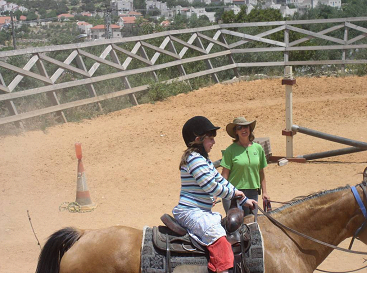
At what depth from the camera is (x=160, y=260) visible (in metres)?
3.96

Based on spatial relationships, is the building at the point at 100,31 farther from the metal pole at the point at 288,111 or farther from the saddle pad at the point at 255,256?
the saddle pad at the point at 255,256

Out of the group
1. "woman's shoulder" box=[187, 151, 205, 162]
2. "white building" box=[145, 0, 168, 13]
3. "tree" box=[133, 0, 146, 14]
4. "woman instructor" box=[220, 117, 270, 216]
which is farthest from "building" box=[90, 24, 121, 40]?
"woman's shoulder" box=[187, 151, 205, 162]

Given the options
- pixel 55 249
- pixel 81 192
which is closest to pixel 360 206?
pixel 55 249

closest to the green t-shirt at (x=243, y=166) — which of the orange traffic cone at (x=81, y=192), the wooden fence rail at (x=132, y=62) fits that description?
the orange traffic cone at (x=81, y=192)

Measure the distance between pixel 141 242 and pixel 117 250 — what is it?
0.18 metres

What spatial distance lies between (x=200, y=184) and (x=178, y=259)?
22.1 inches

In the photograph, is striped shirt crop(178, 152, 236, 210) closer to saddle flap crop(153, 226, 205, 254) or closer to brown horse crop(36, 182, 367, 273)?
saddle flap crop(153, 226, 205, 254)

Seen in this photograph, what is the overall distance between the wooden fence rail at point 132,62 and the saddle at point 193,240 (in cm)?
887

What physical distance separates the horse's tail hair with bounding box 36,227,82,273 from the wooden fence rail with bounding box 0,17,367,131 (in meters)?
8.48

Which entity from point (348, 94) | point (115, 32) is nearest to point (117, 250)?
point (348, 94)

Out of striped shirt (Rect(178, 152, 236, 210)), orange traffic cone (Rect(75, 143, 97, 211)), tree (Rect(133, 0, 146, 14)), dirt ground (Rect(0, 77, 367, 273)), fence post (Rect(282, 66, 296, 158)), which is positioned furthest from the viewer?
tree (Rect(133, 0, 146, 14))

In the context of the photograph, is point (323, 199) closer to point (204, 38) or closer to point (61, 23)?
point (204, 38)

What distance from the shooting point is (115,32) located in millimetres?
35000

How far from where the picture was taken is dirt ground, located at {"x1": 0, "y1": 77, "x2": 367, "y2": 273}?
25.4 feet
